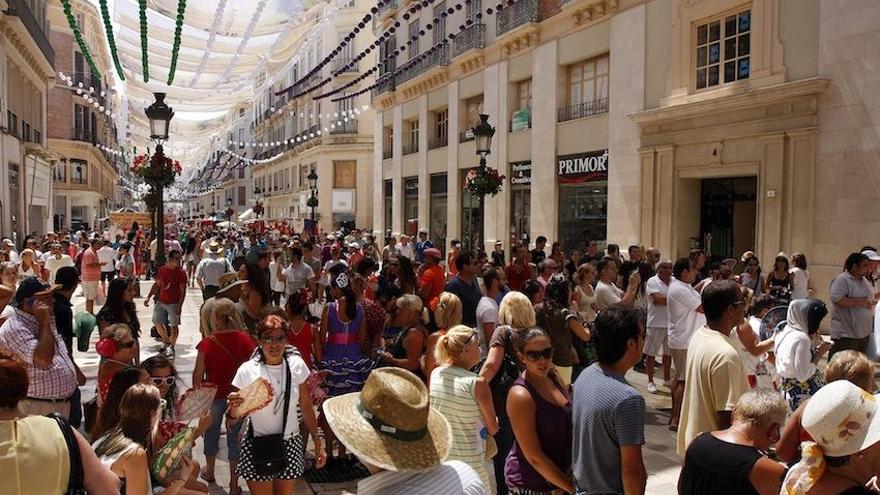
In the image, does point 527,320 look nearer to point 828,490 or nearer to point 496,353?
point 496,353

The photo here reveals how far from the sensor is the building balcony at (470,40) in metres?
25.2

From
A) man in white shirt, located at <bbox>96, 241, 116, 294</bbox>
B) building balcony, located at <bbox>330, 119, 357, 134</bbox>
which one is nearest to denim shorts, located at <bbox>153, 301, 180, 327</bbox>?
man in white shirt, located at <bbox>96, 241, 116, 294</bbox>

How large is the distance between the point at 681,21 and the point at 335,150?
3228 centimetres

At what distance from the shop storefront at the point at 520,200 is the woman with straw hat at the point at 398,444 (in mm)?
20615

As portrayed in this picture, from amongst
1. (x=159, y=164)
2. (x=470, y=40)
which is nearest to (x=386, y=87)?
(x=470, y=40)

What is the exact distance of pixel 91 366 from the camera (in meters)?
10.0

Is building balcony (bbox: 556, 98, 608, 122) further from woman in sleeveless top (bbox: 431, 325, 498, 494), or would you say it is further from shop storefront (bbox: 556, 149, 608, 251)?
woman in sleeveless top (bbox: 431, 325, 498, 494)

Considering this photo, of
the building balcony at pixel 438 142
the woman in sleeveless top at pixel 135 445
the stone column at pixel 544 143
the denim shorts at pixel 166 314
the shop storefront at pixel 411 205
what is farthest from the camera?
the shop storefront at pixel 411 205

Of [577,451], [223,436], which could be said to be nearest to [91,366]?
[223,436]

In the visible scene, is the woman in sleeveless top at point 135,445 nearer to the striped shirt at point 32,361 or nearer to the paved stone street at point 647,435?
the striped shirt at point 32,361

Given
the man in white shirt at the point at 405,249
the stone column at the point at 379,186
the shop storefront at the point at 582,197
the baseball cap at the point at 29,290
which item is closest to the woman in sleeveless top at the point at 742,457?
the baseball cap at the point at 29,290

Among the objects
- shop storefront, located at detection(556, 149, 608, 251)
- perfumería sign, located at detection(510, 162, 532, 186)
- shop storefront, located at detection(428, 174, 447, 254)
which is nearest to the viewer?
shop storefront, located at detection(556, 149, 608, 251)

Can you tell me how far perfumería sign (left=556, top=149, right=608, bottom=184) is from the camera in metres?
19.3

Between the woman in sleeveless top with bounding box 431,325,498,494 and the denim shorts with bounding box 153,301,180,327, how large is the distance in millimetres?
7684
